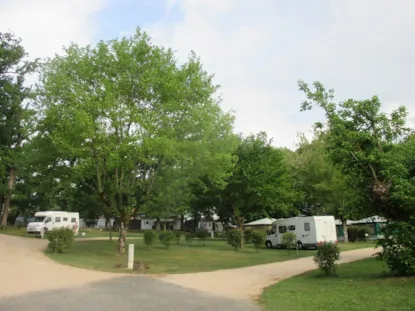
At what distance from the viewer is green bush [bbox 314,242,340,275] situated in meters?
12.3

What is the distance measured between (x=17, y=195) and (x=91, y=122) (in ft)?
104

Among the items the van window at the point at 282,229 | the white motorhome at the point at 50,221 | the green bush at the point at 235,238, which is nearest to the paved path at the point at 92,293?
the green bush at the point at 235,238

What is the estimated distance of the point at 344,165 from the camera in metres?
12.6

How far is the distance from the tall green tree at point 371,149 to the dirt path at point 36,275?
28.6 feet

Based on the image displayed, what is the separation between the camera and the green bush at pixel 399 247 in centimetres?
1073

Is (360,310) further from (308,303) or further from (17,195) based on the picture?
(17,195)

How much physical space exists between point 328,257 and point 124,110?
35.6ft

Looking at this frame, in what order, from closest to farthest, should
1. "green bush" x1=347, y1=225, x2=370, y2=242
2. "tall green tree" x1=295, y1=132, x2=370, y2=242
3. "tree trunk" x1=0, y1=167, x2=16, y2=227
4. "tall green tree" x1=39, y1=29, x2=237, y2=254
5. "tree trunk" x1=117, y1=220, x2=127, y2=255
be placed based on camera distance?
"tall green tree" x1=39, y1=29, x2=237, y2=254 < "tree trunk" x1=117, y1=220, x2=127, y2=255 < "tall green tree" x1=295, y1=132, x2=370, y2=242 < "green bush" x1=347, y1=225, x2=370, y2=242 < "tree trunk" x1=0, y1=167, x2=16, y2=227

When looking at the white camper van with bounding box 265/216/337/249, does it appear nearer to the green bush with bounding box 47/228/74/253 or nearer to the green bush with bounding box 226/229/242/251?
the green bush with bounding box 226/229/242/251

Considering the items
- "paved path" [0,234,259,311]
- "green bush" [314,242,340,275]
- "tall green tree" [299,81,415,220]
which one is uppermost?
"tall green tree" [299,81,415,220]

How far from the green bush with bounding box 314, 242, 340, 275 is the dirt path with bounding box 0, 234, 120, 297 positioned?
687cm

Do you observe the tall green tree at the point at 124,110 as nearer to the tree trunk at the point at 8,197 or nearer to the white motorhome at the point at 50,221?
the white motorhome at the point at 50,221

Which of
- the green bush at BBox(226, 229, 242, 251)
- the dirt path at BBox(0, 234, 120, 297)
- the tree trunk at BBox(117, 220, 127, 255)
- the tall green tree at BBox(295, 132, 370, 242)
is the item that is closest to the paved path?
the dirt path at BBox(0, 234, 120, 297)

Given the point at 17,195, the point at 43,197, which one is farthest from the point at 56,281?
the point at 43,197
